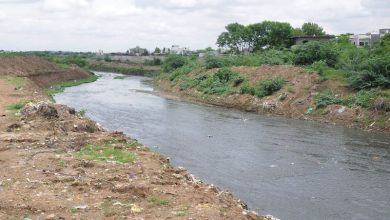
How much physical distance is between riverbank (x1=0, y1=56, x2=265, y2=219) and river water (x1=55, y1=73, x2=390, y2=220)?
7.27 feet

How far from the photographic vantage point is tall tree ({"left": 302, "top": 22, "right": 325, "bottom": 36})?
9899cm

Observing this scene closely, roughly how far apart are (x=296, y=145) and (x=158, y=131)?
7.28 meters

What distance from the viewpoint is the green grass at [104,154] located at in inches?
559

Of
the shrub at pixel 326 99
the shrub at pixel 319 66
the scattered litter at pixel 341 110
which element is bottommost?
the scattered litter at pixel 341 110

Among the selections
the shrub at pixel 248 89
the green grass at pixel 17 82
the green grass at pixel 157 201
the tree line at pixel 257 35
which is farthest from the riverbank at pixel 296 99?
the tree line at pixel 257 35

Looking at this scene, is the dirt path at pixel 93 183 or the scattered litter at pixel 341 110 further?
the scattered litter at pixel 341 110

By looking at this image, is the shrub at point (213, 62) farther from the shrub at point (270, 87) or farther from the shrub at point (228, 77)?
the shrub at point (270, 87)

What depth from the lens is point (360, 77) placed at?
31812 millimetres

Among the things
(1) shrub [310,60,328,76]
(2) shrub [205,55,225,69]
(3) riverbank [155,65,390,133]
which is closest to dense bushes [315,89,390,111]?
(3) riverbank [155,65,390,133]

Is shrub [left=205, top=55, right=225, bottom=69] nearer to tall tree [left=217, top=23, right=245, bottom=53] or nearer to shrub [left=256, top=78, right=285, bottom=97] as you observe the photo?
shrub [left=256, top=78, right=285, bottom=97]

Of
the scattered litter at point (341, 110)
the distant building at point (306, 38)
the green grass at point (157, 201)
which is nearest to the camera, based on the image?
the green grass at point (157, 201)

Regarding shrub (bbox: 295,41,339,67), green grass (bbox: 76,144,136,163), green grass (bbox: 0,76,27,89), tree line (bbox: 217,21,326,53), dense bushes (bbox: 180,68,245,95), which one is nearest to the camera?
green grass (bbox: 76,144,136,163)

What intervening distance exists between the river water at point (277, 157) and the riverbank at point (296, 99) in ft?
5.26

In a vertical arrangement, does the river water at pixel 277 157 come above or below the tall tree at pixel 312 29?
below
